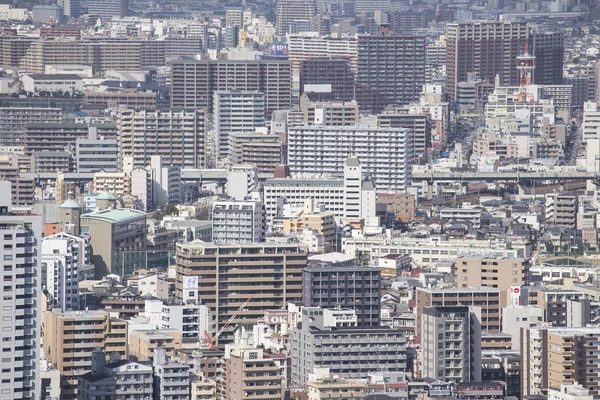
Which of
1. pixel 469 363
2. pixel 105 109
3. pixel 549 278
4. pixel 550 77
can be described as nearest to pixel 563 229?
pixel 549 278

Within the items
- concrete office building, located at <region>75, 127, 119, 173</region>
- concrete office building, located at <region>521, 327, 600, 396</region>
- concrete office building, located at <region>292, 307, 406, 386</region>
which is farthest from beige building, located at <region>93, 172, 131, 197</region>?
concrete office building, located at <region>521, 327, 600, 396</region>

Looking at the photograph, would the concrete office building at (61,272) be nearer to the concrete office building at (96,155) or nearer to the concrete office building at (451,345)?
the concrete office building at (451,345)

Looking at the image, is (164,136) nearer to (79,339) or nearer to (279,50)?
(279,50)

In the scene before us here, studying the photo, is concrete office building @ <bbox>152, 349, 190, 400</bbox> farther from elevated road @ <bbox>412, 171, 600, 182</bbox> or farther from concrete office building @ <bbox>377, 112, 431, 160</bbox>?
concrete office building @ <bbox>377, 112, 431, 160</bbox>

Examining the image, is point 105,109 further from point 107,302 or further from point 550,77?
point 107,302

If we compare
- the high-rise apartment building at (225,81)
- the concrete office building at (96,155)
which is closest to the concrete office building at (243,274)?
the concrete office building at (96,155)
